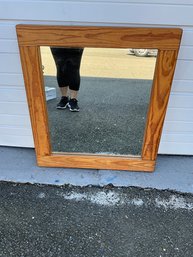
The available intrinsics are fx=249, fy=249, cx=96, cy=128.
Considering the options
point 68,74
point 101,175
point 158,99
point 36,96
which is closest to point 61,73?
A: point 68,74

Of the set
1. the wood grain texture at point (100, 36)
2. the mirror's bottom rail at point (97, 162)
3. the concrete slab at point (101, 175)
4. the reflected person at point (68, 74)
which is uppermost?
the wood grain texture at point (100, 36)

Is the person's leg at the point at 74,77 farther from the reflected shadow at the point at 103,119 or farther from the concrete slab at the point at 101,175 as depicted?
the concrete slab at the point at 101,175

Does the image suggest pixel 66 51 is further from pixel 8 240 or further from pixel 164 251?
pixel 164 251

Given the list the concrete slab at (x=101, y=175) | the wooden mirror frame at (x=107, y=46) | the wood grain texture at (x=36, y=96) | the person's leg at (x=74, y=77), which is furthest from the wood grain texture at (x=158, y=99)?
the wood grain texture at (x=36, y=96)

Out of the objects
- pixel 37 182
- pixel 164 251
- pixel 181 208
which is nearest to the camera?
pixel 164 251

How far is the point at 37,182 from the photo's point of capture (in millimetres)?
2039

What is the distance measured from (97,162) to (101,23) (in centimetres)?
109

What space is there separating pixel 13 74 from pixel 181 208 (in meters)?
1.64

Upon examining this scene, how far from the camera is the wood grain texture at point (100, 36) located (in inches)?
60.8

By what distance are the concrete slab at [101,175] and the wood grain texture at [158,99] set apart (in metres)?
0.20

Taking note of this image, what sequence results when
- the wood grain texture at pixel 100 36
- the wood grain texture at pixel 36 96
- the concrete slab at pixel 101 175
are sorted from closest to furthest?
the wood grain texture at pixel 100 36 < the wood grain texture at pixel 36 96 < the concrete slab at pixel 101 175

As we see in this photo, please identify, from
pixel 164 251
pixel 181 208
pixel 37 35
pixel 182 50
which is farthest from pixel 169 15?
pixel 164 251

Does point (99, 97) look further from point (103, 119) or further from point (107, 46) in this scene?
point (107, 46)

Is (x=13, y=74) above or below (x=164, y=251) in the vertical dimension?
above
